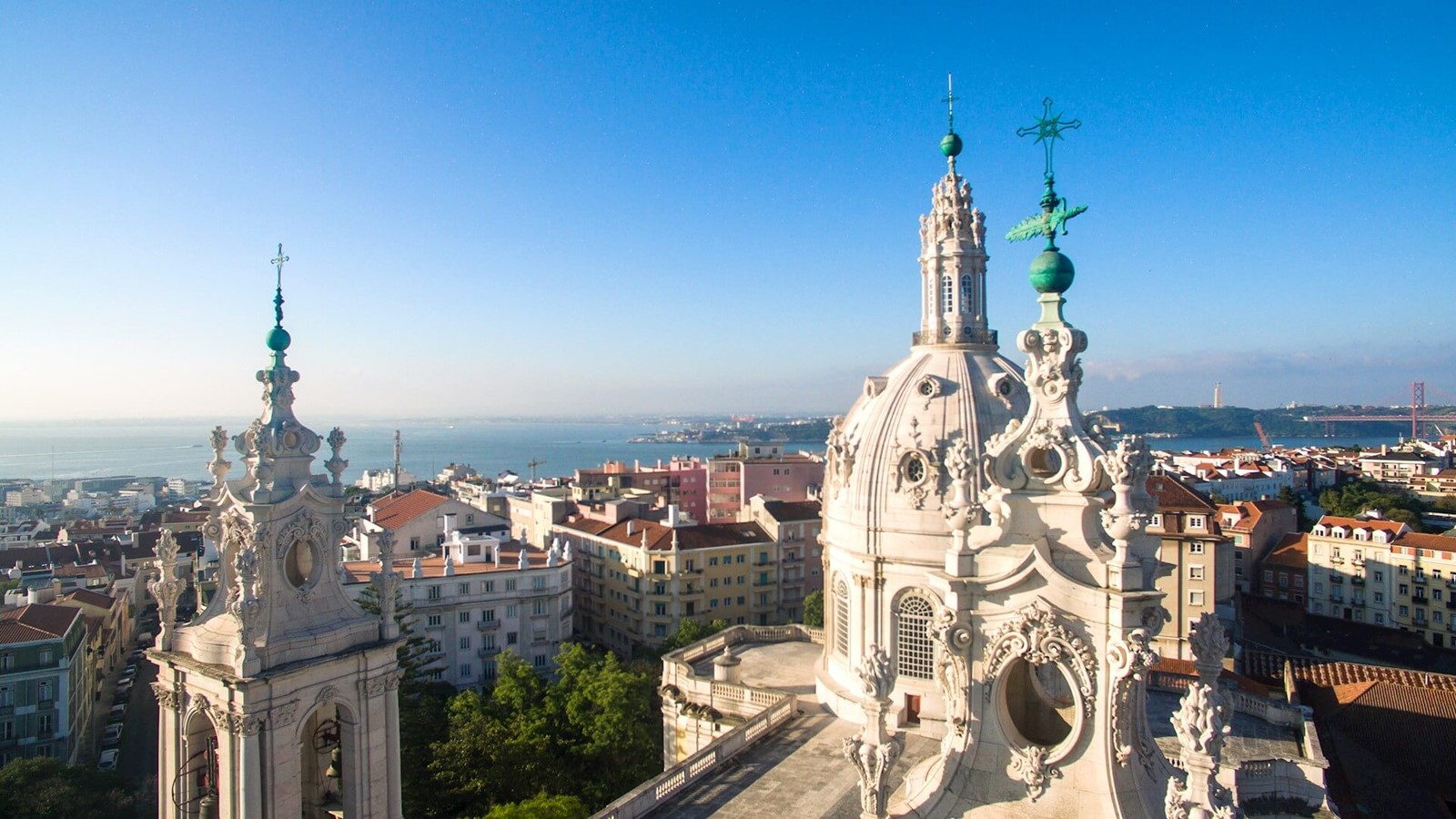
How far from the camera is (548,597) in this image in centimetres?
5284

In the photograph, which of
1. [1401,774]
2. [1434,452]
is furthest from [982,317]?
[1434,452]

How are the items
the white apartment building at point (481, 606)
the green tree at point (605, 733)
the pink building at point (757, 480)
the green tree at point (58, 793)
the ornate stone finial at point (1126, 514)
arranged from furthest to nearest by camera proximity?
the pink building at point (757, 480), the white apartment building at point (481, 606), the green tree at point (605, 733), the green tree at point (58, 793), the ornate stone finial at point (1126, 514)

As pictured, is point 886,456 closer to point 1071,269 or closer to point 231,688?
point 1071,269

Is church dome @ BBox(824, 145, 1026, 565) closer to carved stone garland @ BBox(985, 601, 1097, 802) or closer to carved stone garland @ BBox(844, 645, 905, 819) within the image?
carved stone garland @ BBox(985, 601, 1097, 802)

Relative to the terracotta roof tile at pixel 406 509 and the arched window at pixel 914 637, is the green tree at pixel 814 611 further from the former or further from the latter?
the terracotta roof tile at pixel 406 509

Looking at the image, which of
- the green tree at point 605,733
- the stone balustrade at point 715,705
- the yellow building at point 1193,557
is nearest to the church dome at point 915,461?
the stone balustrade at point 715,705

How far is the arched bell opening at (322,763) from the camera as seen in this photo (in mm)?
14895

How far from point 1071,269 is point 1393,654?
5435 centimetres

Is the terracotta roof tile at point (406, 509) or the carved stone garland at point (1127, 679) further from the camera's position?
the terracotta roof tile at point (406, 509)

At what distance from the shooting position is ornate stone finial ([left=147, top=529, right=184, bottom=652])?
14125mm

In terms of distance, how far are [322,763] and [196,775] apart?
196cm

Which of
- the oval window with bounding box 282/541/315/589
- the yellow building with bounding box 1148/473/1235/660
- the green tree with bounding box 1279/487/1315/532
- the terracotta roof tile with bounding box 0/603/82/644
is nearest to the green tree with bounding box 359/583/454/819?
the oval window with bounding box 282/541/315/589

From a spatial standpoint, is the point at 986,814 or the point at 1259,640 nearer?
the point at 986,814

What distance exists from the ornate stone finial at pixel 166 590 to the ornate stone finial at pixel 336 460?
A: 8.28 ft
